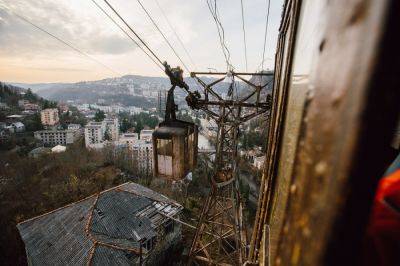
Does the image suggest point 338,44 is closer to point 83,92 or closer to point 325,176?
point 325,176

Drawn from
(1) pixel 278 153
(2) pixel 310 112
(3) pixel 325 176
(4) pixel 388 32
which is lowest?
(1) pixel 278 153

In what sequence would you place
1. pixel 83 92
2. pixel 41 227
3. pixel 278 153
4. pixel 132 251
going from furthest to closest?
pixel 83 92 < pixel 41 227 < pixel 132 251 < pixel 278 153

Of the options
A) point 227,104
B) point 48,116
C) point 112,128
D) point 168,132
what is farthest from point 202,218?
point 48,116

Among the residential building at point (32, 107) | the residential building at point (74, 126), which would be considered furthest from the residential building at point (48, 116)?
the residential building at point (32, 107)

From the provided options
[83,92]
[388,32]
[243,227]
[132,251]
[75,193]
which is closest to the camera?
[388,32]

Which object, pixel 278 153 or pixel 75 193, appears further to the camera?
pixel 75 193

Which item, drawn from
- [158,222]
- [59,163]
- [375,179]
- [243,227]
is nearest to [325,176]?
[375,179]
